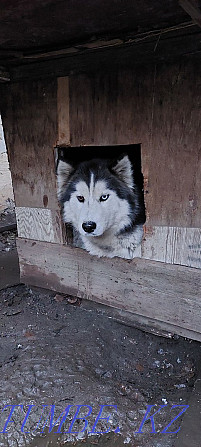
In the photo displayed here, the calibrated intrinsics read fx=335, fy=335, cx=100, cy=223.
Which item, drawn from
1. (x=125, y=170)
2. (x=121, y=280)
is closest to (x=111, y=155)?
(x=125, y=170)

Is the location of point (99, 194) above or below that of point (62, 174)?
below

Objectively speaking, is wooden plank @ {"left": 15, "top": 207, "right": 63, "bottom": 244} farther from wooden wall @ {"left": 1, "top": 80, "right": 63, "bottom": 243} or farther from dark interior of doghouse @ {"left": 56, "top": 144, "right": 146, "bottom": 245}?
dark interior of doghouse @ {"left": 56, "top": 144, "right": 146, "bottom": 245}

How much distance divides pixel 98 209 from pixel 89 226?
18 cm

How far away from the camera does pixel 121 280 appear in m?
2.76

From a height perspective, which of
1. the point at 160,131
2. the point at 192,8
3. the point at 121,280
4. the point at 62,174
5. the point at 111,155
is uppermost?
the point at 192,8

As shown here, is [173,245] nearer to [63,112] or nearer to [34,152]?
[63,112]

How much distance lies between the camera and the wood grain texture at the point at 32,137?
2.77 m

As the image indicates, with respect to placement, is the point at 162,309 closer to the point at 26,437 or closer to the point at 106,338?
the point at 106,338

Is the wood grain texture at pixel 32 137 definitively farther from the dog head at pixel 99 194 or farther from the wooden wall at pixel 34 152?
the dog head at pixel 99 194

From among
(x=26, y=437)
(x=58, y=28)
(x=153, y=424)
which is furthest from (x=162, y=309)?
(x=58, y=28)

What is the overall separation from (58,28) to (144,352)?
231 cm

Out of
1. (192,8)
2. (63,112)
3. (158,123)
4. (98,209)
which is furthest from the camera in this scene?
(63,112)

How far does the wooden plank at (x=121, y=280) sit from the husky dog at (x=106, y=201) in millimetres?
133

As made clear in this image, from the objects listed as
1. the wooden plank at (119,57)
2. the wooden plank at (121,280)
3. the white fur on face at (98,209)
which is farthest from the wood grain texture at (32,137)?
the wooden plank at (121,280)
